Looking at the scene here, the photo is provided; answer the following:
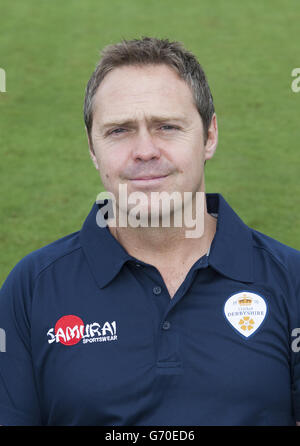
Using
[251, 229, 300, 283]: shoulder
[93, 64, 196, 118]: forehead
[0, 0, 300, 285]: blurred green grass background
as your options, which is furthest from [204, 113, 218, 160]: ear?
[0, 0, 300, 285]: blurred green grass background

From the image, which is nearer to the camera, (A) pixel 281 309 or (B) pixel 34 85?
(A) pixel 281 309

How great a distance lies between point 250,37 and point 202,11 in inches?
28.7

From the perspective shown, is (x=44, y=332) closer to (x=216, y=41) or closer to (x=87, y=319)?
(x=87, y=319)

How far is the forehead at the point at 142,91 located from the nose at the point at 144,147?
0.06 metres

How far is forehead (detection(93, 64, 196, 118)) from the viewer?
172cm

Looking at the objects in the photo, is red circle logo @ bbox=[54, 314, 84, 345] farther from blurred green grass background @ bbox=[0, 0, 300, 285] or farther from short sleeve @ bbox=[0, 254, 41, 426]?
blurred green grass background @ bbox=[0, 0, 300, 285]

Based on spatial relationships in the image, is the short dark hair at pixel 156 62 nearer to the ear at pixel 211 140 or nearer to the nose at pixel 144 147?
the ear at pixel 211 140

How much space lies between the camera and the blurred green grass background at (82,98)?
4504 mm

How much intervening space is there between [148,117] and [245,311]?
20.5 inches

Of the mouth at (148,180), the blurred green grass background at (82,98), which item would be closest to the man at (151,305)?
the mouth at (148,180)

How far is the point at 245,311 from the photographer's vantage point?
66.7 inches

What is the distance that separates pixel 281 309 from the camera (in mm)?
1713
